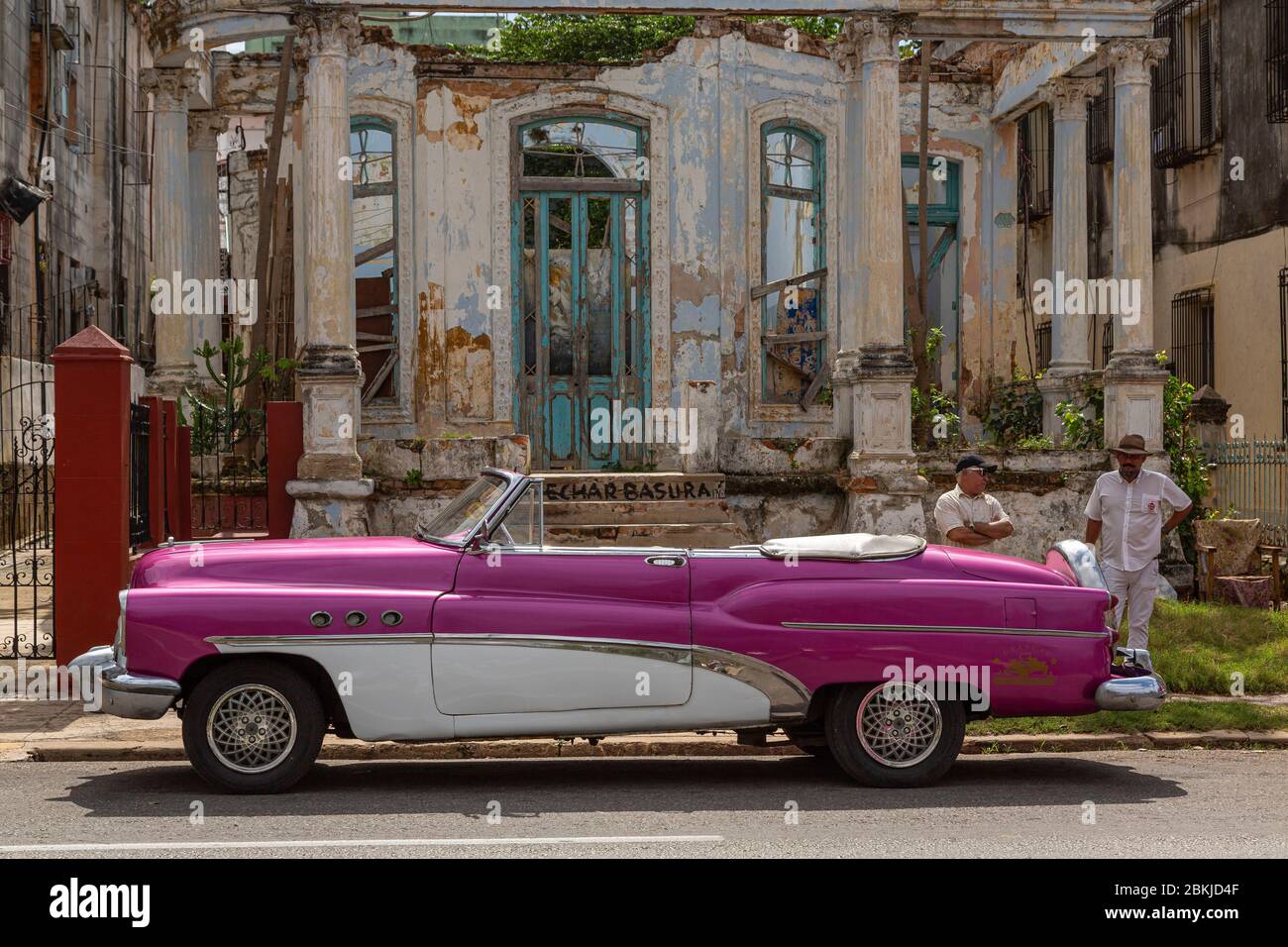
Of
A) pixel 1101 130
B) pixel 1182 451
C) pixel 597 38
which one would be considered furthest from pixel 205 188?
pixel 597 38

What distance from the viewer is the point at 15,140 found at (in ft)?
65.4

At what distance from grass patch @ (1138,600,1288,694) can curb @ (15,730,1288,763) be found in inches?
51.5

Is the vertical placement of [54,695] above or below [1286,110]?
below

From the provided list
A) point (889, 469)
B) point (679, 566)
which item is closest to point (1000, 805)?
point (679, 566)

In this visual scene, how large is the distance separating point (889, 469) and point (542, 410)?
14.5ft

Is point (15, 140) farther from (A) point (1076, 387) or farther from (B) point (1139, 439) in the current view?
(B) point (1139, 439)

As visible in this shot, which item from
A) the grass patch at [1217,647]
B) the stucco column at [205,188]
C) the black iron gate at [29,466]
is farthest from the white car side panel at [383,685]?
the stucco column at [205,188]

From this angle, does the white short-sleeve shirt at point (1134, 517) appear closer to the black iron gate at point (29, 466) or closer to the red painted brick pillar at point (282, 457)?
the black iron gate at point (29, 466)

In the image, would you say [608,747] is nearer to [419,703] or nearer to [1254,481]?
[419,703]

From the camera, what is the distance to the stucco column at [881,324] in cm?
1406

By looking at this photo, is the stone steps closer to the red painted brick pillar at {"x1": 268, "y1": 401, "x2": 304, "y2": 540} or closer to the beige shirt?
the red painted brick pillar at {"x1": 268, "y1": 401, "x2": 304, "y2": 540}

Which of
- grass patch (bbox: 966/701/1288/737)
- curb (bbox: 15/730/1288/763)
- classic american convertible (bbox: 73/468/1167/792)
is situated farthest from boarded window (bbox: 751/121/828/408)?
classic american convertible (bbox: 73/468/1167/792)

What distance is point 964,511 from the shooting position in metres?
9.59

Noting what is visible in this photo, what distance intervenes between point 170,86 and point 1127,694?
37.9ft
